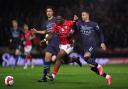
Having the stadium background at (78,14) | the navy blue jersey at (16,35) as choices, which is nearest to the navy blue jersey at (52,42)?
the navy blue jersey at (16,35)

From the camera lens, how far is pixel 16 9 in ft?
96.3

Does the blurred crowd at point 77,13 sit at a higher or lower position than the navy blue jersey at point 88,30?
lower

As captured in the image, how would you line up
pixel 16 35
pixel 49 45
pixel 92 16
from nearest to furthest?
1. pixel 49 45
2. pixel 16 35
3. pixel 92 16

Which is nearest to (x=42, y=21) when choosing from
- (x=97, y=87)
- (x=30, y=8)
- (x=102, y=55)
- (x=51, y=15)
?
(x=30, y=8)

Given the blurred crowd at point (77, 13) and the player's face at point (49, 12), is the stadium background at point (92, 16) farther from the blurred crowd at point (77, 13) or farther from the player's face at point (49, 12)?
the player's face at point (49, 12)

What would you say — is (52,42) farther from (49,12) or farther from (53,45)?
(49,12)

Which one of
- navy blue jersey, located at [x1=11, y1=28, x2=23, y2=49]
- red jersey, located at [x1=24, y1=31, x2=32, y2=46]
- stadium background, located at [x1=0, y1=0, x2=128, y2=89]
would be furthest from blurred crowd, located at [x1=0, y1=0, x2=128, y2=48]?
navy blue jersey, located at [x1=11, y1=28, x2=23, y2=49]

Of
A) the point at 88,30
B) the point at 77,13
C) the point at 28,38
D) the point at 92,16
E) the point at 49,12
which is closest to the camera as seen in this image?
the point at 88,30

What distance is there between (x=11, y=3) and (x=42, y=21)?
121 inches

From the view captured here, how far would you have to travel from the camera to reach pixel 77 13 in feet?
96.7

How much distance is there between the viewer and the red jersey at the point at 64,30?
13.8 meters

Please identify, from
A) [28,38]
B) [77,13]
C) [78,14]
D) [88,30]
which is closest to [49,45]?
[88,30]

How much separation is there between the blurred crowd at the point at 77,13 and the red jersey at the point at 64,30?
13.4m

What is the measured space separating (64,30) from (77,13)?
15770mm
